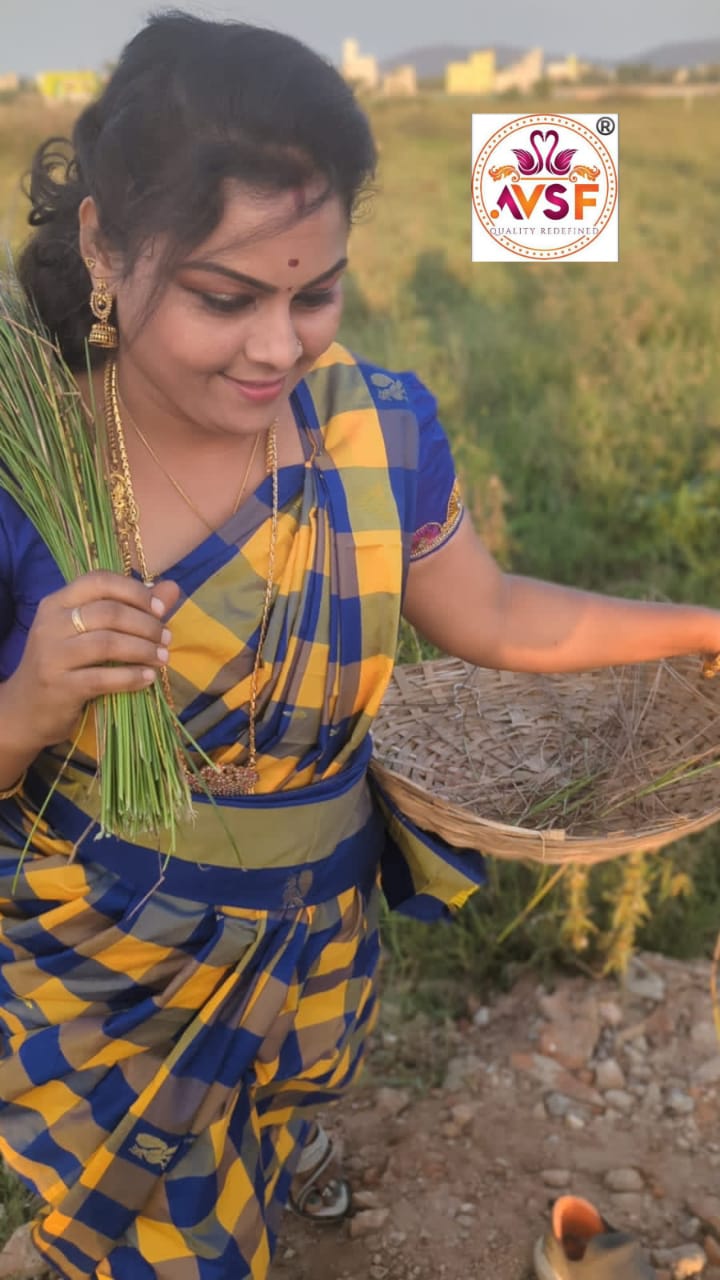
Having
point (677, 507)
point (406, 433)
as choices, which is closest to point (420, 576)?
point (406, 433)

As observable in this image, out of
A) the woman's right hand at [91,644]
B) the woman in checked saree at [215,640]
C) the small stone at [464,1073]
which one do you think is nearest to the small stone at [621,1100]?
the small stone at [464,1073]

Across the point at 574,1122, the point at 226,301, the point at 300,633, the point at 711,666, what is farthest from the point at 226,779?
the point at 574,1122

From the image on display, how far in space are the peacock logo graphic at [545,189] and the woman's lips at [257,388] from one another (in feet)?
3.33

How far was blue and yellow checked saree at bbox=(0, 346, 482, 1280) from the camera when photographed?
1415 millimetres

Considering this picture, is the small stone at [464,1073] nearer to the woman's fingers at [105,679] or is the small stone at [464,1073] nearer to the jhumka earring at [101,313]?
the woman's fingers at [105,679]

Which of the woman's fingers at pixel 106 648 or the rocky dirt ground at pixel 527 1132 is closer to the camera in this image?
the woman's fingers at pixel 106 648

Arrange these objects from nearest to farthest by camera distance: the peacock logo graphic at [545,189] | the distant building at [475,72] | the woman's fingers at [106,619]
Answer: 1. the woman's fingers at [106,619]
2. the peacock logo graphic at [545,189]
3. the distant building at [475,72]

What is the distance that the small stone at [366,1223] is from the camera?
2.02 meters

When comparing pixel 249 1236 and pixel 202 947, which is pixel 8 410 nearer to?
pixel 202 947

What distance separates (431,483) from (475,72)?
525 centimetres

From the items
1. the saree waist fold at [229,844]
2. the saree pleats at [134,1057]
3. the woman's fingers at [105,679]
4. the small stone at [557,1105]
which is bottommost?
the small stone at [557,1105]

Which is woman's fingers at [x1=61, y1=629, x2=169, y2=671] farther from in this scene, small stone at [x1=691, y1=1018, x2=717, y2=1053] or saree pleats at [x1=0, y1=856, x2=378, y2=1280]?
small stone at [x1=691, y1=1018, x2=717, y2=1053]

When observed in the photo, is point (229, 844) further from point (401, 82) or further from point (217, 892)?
point (401, 82)

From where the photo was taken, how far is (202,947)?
151cm
